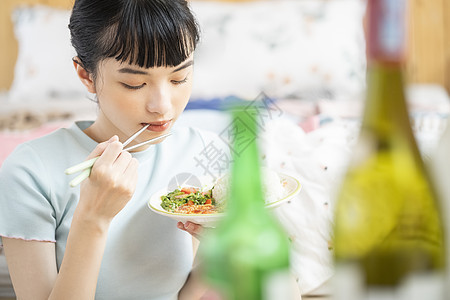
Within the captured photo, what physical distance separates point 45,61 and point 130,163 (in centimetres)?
267

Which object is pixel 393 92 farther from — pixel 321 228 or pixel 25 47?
pixel 25 47

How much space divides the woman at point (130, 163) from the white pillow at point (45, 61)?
2154 mm

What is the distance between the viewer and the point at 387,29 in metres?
0.40

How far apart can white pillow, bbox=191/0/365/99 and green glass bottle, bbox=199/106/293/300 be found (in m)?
2.52

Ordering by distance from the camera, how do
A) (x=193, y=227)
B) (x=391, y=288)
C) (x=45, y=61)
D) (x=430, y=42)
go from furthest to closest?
1. (x=430, y=42)
2. (x=45, y=61)
3. (x=193, y=227)
4. (x=391, y=288)

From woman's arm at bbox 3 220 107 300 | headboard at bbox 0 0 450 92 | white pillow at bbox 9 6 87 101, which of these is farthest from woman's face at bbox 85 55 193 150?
headboard at bbox 0 0 450 92

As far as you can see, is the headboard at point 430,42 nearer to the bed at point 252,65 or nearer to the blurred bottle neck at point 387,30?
the bed at point 252,65

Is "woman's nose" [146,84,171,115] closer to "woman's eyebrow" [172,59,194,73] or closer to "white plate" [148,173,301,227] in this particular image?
"woman's eyebrow" [172,59,194,73]

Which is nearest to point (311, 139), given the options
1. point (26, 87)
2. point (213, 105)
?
point (213, 105)

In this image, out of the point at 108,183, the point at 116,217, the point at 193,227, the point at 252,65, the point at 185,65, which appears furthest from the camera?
the point at 252,65

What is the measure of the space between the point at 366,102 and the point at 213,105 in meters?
2.10

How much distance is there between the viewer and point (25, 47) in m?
3.38

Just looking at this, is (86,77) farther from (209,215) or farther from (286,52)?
(286,52)


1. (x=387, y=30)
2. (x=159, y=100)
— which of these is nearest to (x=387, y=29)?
(x=387, y=30)
